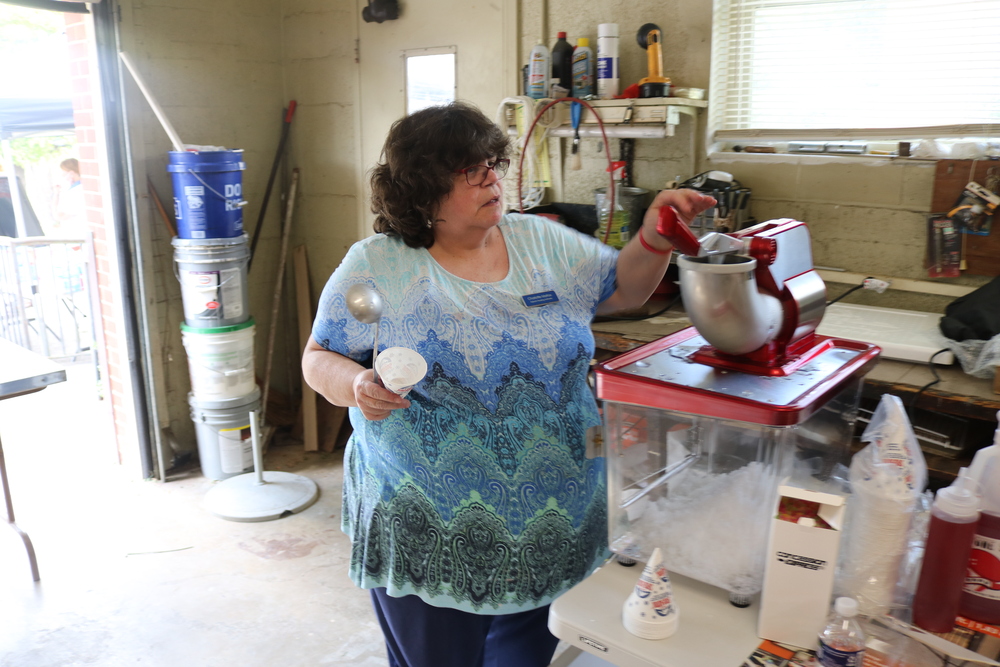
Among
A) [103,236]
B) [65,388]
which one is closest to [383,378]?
[103,236]

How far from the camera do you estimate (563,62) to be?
9.84 ft

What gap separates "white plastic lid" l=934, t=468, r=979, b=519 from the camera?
1.01 meters

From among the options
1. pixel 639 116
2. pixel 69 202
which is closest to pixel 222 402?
pixel 639 116

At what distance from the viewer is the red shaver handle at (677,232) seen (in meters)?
1.21

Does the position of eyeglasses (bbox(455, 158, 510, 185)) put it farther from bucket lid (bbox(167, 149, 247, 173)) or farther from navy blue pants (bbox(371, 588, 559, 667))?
bucket lid (bbox(167, 149, 247, 173))

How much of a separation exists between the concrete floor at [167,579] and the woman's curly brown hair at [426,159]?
1608mm

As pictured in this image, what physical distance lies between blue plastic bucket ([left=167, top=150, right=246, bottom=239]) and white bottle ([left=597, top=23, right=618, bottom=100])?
5.18 feet

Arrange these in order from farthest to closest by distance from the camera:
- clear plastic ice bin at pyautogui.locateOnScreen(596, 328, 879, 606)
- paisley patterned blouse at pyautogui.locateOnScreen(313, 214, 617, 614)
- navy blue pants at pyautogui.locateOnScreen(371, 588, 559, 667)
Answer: navy blue pants at pyautogui.locateOnScreen(371, 588, 559, 667)
paisley patterned blouse at pyautogui.locateOnScreen(313, 214, 617, 614)
clear plastic ice bin at pyautogui.locateOnScreen(596, 328, 879, 606)

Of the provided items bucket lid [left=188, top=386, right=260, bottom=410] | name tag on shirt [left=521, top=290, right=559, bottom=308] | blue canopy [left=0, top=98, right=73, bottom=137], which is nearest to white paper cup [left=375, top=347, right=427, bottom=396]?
name tag on shirt [left=521, top=290, right=559, bottom=308]

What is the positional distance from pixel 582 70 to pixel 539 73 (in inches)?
7.0

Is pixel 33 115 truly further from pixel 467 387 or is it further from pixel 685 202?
pixel 685 202

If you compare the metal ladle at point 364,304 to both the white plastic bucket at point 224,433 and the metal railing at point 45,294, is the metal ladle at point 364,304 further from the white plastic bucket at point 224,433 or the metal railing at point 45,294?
the metal railing at point 45,294

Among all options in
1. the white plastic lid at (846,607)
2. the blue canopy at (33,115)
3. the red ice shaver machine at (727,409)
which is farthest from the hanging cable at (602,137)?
the blue canopy at (33,115)

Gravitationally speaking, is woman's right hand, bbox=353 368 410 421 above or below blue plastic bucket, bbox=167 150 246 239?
below
